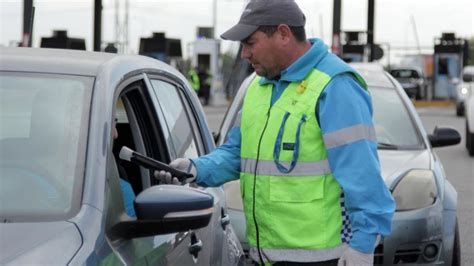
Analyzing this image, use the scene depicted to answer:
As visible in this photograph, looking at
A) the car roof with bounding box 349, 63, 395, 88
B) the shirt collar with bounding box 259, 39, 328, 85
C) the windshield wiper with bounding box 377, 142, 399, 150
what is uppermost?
the shirt collar with bounding box 259, 39, 328, 85

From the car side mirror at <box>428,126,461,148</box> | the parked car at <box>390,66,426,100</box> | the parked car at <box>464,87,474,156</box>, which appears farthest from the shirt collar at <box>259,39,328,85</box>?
the parked car at <box>390,66,426,100</box>

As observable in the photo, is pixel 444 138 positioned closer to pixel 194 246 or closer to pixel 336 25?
pixel 194 246

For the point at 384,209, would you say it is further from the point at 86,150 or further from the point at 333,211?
the point at 86,150

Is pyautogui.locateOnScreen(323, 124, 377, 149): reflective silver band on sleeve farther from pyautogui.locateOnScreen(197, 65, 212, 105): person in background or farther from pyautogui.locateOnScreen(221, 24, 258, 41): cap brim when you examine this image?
pyautogui.locateOnScreen(197, 65, 212, 105): person in background

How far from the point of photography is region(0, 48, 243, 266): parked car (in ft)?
10.4

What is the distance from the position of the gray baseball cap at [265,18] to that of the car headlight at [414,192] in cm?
345

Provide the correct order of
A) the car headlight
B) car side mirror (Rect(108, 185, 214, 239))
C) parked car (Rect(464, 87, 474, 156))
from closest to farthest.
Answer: car side mirror (Rect(108, 185, 214, 239)) < the car headlight < parked car (Rect(464, 87, 474, 156))

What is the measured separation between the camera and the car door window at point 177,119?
4633 mm

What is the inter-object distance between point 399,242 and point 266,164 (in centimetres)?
333

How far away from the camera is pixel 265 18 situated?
4.07 meters

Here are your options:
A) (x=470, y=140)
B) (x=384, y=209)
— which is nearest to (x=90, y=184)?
(x=384, y=209)

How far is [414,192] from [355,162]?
3.61 meters

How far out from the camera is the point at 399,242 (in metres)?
7.16

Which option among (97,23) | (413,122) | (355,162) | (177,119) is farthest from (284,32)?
(97,23)
